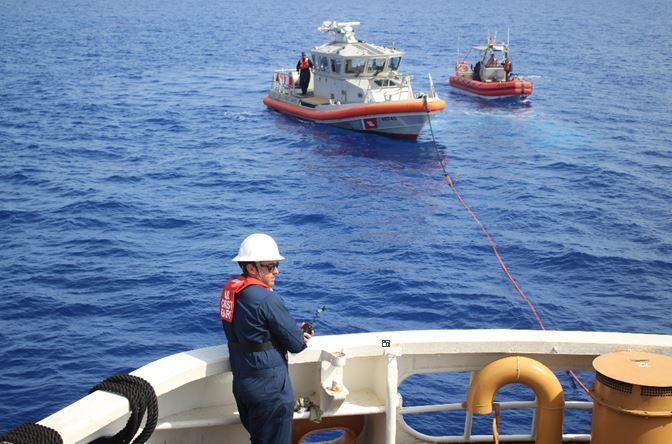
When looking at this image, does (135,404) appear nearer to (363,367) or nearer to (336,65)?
(363,367)

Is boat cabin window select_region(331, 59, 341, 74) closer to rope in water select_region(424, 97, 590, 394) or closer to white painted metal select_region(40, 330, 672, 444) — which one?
rope in water select_region(424, 97, 590, 394)

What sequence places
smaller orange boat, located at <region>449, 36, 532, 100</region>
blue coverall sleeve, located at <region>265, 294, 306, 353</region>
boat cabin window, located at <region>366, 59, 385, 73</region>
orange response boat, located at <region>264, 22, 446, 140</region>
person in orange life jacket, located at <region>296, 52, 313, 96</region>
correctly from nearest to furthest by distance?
blue coverall sleeve, located at <region>265, 294, 306, 353</region> → orange response boat, located at <region>264, 22, 446, 140</region> → boat cabin window, located at <region>366, 59, 385, 73</region> → person in orange life jacket, located at <region>296, 52, 313, 96</region> → smaller orange boat, located at <region>449, 36, 532, 100</region>

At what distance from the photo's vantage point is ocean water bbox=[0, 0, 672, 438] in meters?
16.1

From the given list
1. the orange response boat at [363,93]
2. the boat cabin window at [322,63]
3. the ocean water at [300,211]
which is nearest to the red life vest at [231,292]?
the ocean water at [300,211]

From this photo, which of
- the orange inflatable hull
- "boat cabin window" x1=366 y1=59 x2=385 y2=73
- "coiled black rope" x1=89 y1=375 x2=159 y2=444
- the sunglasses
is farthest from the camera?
the orange inflatable hull

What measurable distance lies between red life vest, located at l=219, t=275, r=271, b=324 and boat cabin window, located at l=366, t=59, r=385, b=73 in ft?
87.8

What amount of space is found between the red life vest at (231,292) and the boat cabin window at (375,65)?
26.7 meters

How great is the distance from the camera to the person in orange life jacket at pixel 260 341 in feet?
18.1

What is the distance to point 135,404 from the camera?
5188mm

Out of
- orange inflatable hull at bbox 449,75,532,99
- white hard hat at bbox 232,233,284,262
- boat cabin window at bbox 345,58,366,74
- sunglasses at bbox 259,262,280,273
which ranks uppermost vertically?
white hard hat at bbox 232,233,284,262

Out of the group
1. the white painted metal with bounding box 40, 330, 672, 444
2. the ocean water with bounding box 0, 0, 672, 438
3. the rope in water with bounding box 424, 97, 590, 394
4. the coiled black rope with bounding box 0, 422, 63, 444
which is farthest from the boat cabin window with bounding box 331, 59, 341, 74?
the coiled black rope with bounding box 0, 422, 63, 444

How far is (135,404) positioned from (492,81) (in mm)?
36586

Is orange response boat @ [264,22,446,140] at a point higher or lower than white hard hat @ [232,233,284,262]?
lower

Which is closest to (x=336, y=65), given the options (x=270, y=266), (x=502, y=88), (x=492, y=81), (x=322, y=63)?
(x=322, y=63)
